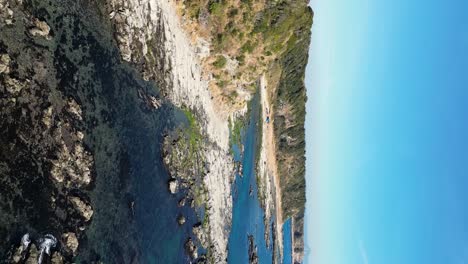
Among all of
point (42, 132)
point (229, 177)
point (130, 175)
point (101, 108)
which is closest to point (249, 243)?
point (229, 177)

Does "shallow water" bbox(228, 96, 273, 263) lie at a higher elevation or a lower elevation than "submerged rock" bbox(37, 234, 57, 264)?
higher

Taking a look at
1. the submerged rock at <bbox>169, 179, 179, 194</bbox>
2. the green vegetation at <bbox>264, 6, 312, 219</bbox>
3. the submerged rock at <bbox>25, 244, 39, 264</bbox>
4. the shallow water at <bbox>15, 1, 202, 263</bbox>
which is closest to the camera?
the submerged rock at <bbox>25, 244, 39, 264</bbox>

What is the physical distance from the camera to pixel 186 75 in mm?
41219

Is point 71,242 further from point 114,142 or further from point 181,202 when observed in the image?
point 181,202

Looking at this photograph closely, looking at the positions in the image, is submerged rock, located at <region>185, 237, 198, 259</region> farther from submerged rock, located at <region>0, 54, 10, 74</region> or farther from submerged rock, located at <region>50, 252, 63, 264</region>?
submerged rock, located at <region>0, 54, 10, 74</region>

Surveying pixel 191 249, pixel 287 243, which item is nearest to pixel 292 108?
pixel 287 243

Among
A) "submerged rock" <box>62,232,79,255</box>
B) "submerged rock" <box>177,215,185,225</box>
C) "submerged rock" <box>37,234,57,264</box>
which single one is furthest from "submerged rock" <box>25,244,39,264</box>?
"submerged rock" <box>177,215,185,225</box>

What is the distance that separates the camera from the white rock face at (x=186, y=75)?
32.7m

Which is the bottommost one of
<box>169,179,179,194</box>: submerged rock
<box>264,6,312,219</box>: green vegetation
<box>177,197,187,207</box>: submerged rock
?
<box>177,197,187,207</box>: submerged rock

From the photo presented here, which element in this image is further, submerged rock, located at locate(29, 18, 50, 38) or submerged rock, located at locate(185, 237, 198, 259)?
submerged rock, located at locate(185, 237, 198, 259)

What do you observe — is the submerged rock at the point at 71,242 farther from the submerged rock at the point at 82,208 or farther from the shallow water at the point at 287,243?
the shallow water at the point at 287,243

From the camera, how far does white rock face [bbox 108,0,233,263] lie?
32719 millimetres

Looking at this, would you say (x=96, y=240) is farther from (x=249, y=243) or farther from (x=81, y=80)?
(x=249, y=243)

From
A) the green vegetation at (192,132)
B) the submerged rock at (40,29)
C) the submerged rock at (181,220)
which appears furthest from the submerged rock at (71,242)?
the green vegetation at (192,132)
